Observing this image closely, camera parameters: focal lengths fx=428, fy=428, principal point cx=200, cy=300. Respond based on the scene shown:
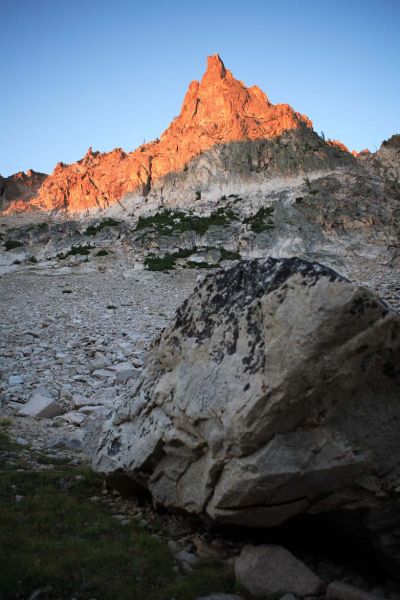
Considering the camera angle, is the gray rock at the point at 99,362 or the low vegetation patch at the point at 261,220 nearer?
the gray rock at the point at 99,362

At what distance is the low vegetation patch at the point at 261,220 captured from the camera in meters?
42.0

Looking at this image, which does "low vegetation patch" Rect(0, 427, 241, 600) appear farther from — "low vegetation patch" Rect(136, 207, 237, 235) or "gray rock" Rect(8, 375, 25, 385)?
"low vegetation patch" Rect(136, 207, 237, 235)

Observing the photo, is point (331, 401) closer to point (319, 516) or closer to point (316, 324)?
point (316, 324)

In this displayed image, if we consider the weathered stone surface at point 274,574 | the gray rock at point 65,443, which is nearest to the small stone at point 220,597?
the weathered stone surface at point 274,574

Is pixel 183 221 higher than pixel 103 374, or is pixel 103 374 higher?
pixel 183 221

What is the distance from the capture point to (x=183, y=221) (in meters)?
47.6

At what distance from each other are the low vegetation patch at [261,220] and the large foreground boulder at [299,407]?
1488 inches

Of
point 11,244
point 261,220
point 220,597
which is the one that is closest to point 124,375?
point 220,597

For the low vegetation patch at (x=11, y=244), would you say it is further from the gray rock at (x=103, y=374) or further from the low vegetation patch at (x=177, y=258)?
the gray rock at (x=103, y=374)

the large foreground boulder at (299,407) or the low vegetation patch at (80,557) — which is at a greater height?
the large foreground boulder at (299,407)

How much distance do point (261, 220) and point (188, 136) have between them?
1013 inches

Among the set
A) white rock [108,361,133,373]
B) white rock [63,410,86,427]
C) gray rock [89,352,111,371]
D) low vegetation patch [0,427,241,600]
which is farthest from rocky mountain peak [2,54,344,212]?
low vegetation patch [0,427,241,600]

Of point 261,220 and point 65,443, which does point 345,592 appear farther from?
point 261,220

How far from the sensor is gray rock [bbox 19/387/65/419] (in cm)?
1029
